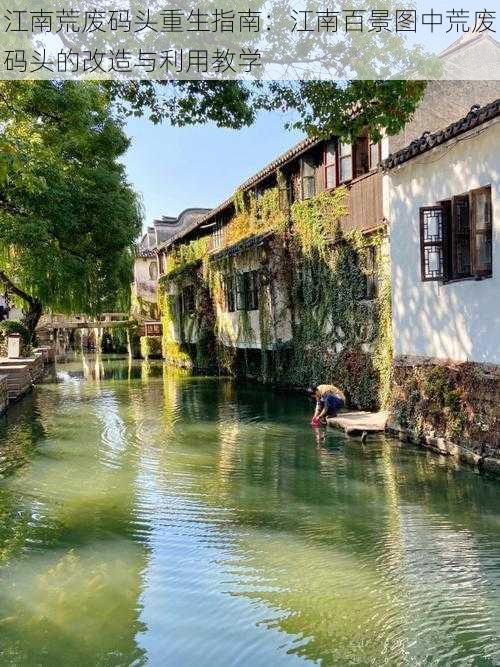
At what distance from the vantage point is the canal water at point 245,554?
520 cm

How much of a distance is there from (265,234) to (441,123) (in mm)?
7558

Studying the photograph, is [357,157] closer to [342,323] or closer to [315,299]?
[342,323]

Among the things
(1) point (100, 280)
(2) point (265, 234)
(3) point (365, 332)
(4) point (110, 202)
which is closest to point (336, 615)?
(3) point (365, 332)

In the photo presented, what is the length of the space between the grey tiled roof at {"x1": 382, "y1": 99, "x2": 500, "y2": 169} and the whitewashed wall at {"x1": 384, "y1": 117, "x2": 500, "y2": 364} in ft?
0.47

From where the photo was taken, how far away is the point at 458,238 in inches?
441

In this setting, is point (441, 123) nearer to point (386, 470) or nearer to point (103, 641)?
point (386, 470)

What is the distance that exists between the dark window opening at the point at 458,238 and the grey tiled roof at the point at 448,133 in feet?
3.36

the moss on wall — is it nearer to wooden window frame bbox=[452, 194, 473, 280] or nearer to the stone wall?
the stone wall

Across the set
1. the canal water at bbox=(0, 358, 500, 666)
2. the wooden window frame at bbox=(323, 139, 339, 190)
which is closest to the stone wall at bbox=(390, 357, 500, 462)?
the canal water at bbox=(0, 358, 500, 666)

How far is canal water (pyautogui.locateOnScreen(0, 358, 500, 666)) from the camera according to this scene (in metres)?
5.20

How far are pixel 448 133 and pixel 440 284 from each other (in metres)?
2.65

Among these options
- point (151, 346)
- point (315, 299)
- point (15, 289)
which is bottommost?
point (151, 346)

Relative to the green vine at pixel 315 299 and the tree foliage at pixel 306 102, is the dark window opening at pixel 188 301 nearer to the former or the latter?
the green vine at pixel 315 299

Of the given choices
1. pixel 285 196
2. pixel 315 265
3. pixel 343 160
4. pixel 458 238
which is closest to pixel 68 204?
pixel 285 196
